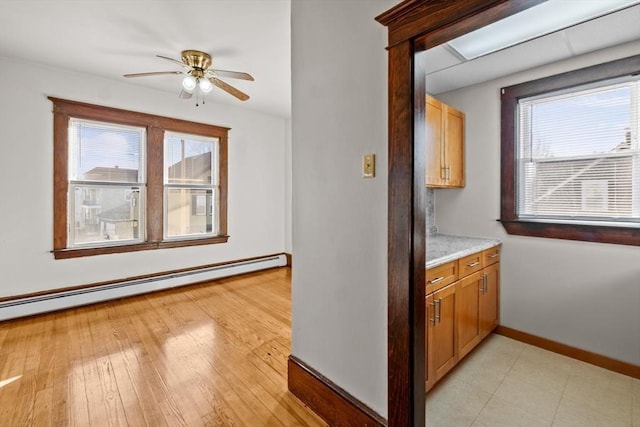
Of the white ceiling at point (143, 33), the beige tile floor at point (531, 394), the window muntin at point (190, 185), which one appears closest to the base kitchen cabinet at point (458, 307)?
the beige tile floor at point (531, 394)

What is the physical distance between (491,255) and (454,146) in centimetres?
106

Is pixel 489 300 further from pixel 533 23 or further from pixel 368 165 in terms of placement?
pixel 533 23

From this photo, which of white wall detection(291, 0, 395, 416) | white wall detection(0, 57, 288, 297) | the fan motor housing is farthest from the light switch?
white wall detection(0, 57, 288, 297)

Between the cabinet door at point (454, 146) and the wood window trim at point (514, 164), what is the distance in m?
0.35

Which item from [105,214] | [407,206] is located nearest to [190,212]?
[105,214]

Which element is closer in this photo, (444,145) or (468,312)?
(468,312)

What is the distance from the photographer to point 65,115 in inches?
129

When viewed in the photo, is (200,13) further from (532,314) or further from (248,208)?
(532,314)

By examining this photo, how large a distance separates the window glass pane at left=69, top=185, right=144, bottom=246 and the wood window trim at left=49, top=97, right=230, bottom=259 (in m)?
0.11

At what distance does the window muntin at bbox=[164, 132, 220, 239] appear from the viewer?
4.10m

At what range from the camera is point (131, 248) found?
3725 millimetres

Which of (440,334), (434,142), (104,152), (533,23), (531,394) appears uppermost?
(533,23)

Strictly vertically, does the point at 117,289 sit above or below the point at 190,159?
below

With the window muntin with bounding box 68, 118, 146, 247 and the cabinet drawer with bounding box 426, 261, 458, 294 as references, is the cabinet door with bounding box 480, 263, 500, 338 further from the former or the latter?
the window muntin with bounding box 68, 118, 146, 247
